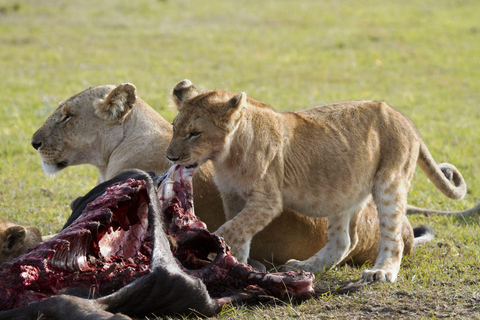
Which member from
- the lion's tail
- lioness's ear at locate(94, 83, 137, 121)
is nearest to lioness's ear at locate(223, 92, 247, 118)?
lioness's ear at locate(94, 83, 137, 121)

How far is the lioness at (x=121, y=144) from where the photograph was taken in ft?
17.7

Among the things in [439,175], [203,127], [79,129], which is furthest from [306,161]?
[79,129]

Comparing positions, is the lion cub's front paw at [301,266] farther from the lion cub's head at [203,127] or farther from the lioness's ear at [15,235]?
the lioness's ear at [15,235]

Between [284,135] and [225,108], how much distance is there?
614 millimetres

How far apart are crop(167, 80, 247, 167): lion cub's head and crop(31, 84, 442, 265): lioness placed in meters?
0.75

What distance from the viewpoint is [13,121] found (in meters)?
9.63

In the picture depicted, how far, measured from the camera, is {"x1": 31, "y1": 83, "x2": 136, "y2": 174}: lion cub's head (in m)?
5.52

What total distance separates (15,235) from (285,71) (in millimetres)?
11095

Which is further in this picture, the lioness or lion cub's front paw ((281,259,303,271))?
the lioness

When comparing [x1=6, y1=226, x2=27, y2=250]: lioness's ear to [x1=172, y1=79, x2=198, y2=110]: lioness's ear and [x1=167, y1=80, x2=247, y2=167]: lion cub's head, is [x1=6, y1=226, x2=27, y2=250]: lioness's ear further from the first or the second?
[x1=172, y1=79, x2=198, y2=110]: lioness's ear

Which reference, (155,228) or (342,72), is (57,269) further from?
(342,72)

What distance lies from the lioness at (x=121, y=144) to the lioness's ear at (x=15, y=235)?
1425 millimetres

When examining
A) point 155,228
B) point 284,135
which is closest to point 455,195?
point 284,135

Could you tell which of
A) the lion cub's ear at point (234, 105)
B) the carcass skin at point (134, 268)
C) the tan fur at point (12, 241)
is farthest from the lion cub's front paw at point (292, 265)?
the tan fur at point (12, 241)
